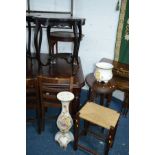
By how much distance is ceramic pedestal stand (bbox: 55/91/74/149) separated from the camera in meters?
1.78

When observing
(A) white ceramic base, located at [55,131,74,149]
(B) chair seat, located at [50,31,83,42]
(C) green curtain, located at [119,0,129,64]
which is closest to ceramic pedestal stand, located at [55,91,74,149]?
(A) white ceramic base, located at [55,131,74,149]

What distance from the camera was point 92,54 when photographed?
9.41 feet

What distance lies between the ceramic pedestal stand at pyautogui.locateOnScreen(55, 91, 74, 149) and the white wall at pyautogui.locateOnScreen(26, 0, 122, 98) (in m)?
1.16

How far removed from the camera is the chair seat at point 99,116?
168cm

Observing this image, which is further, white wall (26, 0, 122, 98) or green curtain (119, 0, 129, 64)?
white wall (26, 0, 122, 98)

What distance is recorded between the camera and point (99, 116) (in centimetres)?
175

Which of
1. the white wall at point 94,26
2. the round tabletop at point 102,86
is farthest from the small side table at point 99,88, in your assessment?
the white wall at point 94,26

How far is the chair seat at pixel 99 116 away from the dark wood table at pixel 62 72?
9.8 inches

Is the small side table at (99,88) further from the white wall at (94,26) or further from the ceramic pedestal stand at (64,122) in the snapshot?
the white wall at (94,26)

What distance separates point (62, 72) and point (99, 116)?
718 millimetres

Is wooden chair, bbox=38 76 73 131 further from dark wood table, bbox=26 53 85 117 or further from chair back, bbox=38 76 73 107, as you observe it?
dark wood table, bbox=26 53 85 117

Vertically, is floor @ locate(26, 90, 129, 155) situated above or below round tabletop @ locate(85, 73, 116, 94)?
below
